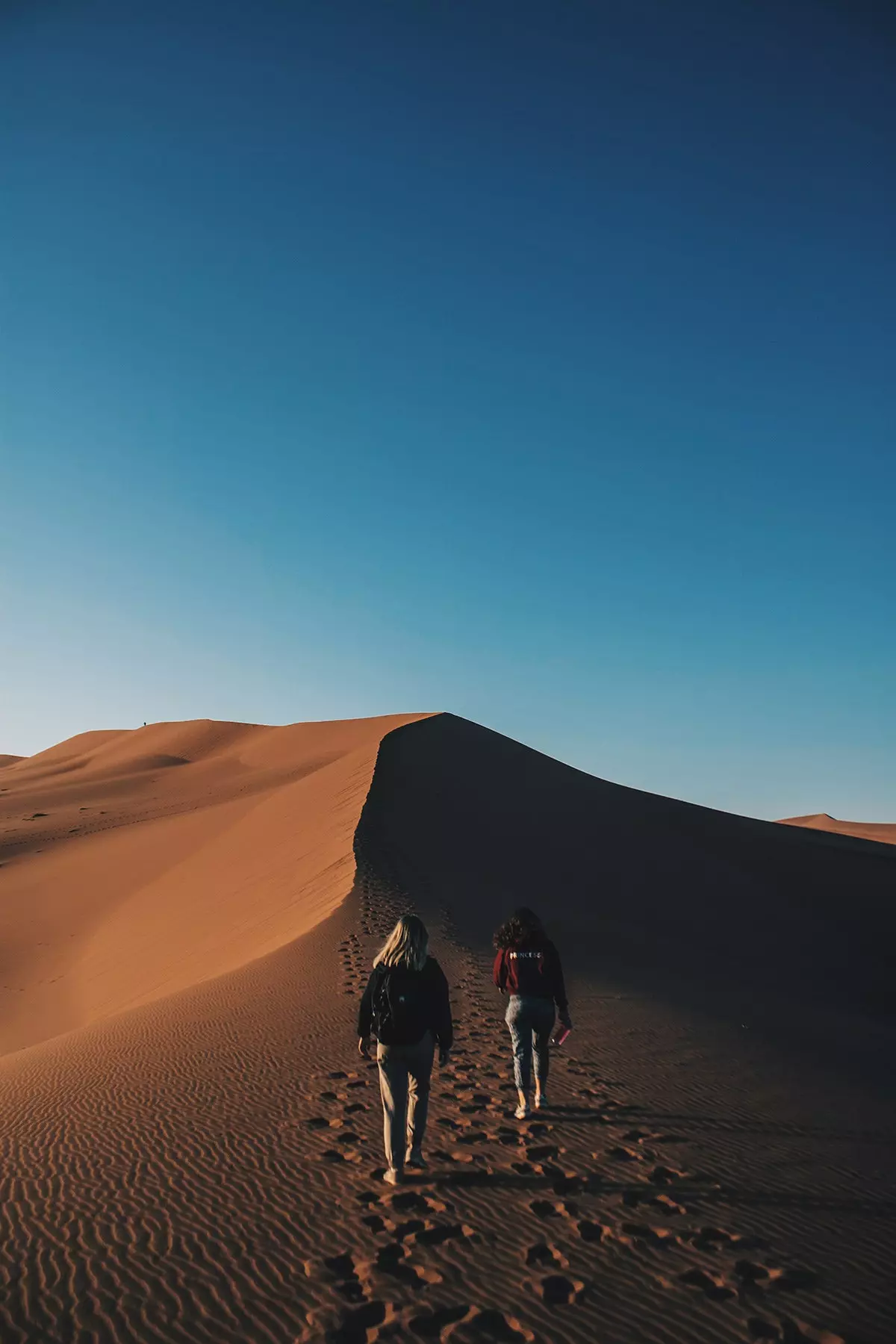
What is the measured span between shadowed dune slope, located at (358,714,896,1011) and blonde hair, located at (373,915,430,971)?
9.76 meters

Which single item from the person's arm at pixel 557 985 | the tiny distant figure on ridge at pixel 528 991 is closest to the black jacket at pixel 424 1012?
the tiny distant figure on ridge at pixel 528 991

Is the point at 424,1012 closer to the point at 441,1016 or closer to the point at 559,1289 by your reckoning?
the point at 441,1016

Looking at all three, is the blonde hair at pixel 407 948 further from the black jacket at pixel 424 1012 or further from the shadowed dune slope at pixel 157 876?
the shadowed dune slope at pixel 157 876

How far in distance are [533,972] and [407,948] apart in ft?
5.58

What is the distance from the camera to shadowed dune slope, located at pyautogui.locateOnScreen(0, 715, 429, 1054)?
15367 millimetres

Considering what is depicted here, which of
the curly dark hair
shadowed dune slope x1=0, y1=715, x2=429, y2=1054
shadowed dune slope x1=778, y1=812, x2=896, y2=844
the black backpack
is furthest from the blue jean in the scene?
shadowed dune slope x1=778, y1=812, x2=896, y2=844

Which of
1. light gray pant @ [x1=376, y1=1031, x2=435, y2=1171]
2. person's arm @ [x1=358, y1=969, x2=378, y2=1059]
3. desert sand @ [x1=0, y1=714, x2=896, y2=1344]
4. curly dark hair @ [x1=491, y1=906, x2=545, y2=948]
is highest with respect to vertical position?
curly dark hair @ [x1=491, y1=906, x2=545, y2=948]

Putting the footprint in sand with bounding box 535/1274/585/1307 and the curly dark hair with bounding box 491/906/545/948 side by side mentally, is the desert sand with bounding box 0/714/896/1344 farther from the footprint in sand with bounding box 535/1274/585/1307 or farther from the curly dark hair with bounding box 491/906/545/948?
the curly dark hair with bounding box 491/906/545/948

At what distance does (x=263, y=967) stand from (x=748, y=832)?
24825 millimetres

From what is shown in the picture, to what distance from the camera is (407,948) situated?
16.1ft

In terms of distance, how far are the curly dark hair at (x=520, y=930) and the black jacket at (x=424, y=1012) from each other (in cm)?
131

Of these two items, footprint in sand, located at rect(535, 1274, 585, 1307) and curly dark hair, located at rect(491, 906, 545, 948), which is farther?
curly dark hair, located at rect(491, 906, 545, 948)

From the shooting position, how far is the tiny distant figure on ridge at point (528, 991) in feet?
20.2

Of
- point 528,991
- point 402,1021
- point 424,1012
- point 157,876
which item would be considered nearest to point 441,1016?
point 424,1012
